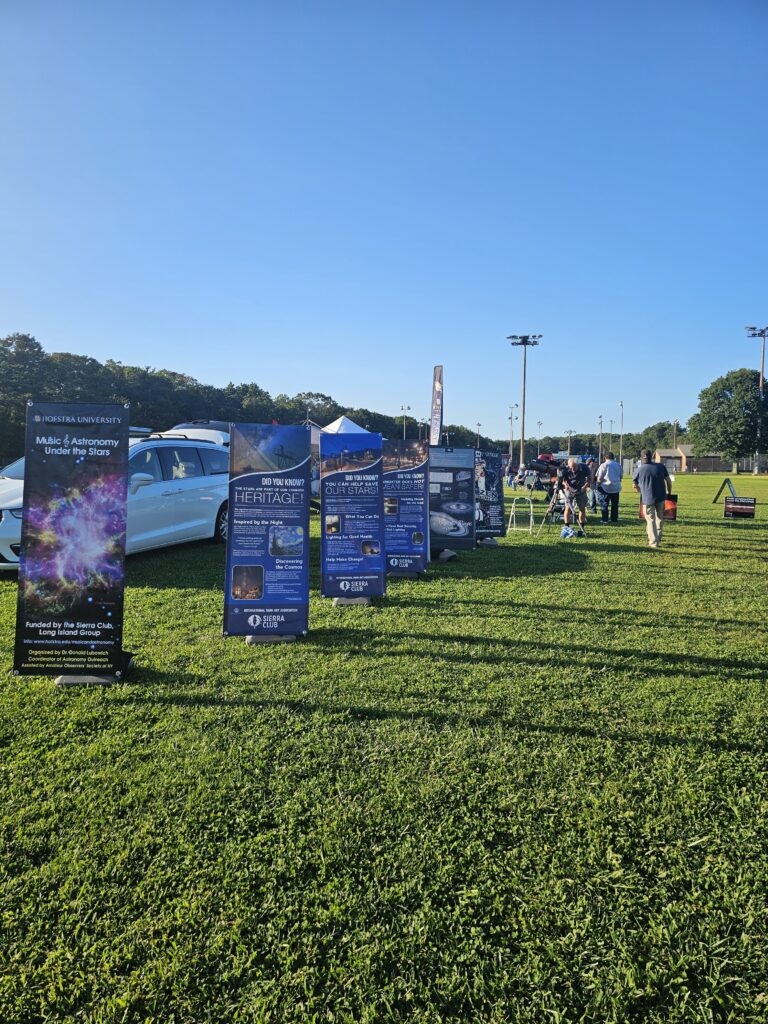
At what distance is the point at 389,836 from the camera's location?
264 cm

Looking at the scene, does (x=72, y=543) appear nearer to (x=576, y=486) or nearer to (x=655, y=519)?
(x=655, y=519)

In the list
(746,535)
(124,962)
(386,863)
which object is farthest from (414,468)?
(746,535)

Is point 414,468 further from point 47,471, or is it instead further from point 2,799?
point 2,799

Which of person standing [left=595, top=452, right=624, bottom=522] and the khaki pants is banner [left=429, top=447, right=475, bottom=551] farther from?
person standing [left=595, top=452, right=624, bottom=522]

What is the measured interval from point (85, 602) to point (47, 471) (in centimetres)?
97

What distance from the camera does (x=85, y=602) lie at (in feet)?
14.1

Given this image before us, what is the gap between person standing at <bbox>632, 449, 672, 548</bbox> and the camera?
425 inches

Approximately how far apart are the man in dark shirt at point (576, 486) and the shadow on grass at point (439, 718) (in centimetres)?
946

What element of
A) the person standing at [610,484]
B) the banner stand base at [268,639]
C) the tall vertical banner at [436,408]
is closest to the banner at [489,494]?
the tall vertical banner at [436,408]

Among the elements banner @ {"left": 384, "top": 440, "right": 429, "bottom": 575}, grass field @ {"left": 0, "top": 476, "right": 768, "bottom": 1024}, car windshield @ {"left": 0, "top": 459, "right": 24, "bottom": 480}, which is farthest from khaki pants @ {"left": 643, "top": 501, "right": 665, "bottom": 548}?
car windshield @ {"left": 0, "top": 459, "right": 24, "bottom": 480}

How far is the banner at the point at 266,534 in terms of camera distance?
17.3 feet

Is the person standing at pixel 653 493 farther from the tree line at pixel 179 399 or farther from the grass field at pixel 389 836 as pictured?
the tree line at pixel 179 399

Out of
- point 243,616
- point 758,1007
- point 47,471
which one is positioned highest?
point 47,471

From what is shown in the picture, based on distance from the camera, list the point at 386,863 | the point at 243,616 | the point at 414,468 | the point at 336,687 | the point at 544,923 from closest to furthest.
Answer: the point at 544,923 < the point at 386,863 < the point at 336,687 < the point at 243,616 < the point at 414,468
